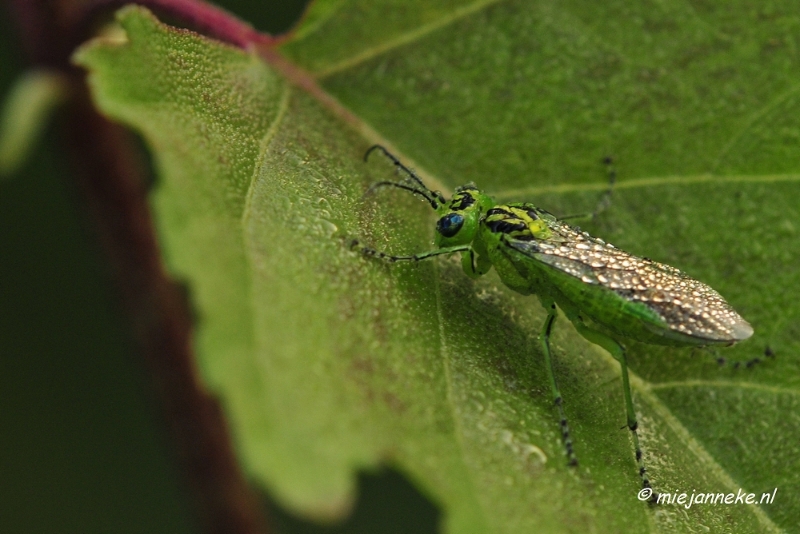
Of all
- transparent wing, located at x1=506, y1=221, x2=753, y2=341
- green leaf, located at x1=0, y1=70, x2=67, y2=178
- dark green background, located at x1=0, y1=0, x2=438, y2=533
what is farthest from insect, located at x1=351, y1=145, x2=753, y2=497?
dark green background, located at x1=0, y1=0, x2=438, y2=533

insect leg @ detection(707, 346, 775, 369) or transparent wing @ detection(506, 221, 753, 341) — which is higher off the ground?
transparent wing @ detection(506, 221, 753, 341)

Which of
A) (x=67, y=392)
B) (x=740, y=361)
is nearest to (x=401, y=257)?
(x=740, y=361)

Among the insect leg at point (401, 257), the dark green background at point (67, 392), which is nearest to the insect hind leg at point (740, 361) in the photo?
the insect leg at point (401, 257)

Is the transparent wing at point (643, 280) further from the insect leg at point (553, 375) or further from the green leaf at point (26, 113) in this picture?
the green leaf at point (26, 113)

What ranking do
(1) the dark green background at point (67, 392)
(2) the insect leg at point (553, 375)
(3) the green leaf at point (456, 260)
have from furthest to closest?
(1) the dark green background at point (67, 392), (2) the insect leg at point (553, 375), (3) the green leaf at point (456, 260)

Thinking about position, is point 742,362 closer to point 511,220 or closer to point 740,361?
point 740,361

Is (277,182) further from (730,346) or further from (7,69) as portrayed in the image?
(7,69)

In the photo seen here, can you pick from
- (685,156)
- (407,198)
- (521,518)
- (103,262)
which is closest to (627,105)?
(685,156)

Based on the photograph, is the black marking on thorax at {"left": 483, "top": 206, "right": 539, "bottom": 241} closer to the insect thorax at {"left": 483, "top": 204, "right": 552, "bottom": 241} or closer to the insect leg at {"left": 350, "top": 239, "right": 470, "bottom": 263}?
the insect thorax at {"left": 483, "top": 204, "right": 552, "bottom": 241}
